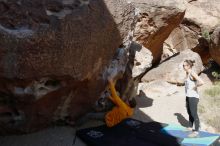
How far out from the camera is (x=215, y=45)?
12297 mm

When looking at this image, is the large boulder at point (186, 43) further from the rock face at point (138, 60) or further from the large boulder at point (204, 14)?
the rock face at point (138, 60)

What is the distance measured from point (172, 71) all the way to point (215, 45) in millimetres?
1828

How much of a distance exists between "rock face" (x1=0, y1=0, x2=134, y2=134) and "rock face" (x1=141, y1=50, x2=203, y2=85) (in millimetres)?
4782

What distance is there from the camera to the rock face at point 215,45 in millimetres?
12164

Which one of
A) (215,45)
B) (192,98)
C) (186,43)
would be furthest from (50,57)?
(186,43)

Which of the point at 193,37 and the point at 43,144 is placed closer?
the point at 43,144

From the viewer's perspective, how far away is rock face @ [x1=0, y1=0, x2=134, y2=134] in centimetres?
544

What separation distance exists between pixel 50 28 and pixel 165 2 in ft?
21.4

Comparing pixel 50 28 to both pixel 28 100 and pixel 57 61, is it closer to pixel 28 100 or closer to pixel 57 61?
pixel 57 61

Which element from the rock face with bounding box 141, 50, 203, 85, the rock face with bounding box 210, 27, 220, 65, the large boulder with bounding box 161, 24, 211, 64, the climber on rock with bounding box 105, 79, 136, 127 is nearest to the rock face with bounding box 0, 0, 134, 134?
the climber on rock with bounding box 105, 79, 136, 127

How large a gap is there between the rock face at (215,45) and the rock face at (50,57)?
247 inches

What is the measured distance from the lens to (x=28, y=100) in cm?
575


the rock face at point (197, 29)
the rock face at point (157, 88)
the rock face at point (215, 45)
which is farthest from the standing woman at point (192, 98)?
the rock face at point (197, 29)

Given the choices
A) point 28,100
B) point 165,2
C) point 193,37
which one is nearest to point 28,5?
point 28,100
